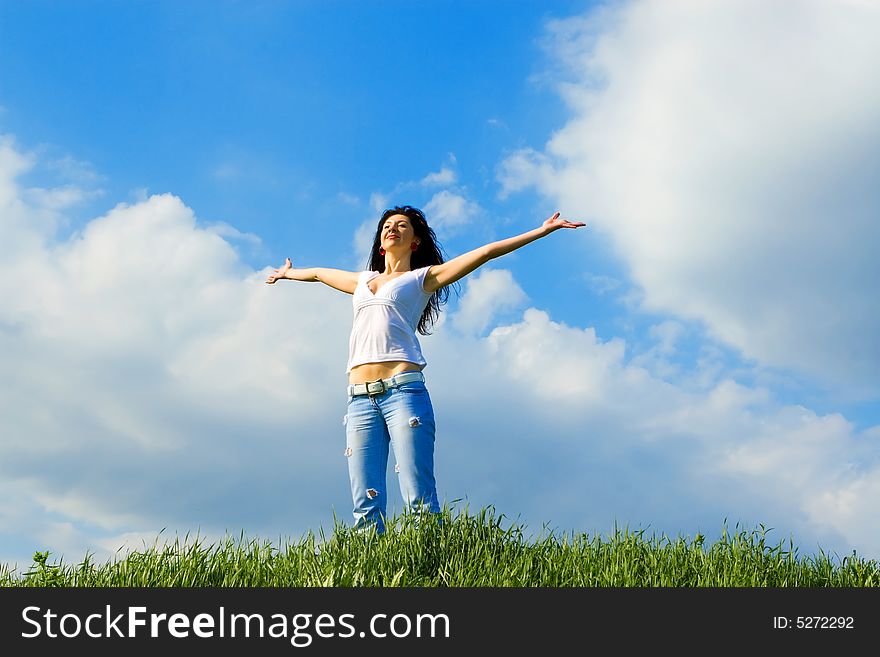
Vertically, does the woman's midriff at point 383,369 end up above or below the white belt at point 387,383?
above

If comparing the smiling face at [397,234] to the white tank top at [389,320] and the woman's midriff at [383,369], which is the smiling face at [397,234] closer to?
the white tank top at [389,320]

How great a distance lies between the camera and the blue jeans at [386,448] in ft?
20.8

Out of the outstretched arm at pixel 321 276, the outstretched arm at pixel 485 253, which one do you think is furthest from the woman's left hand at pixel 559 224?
the outstretched arm at pixel 321 276

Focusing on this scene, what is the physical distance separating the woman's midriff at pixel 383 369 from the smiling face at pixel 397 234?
1155 millimetres

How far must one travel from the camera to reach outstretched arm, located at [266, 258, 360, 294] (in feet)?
Answer: 24.8

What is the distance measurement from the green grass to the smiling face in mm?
2299

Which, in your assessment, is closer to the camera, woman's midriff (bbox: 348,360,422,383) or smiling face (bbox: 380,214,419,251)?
woman's midriff (bbox: 348,360,422,383)

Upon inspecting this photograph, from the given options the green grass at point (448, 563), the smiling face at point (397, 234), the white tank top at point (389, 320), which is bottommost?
the green grass at point (448, 563)

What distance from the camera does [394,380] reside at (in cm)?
651

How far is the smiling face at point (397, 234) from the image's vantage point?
7.29 meters

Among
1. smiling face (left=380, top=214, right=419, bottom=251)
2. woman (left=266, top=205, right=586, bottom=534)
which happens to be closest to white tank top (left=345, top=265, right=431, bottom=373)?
woman (left=266, top=205, right=586, bottom=534)

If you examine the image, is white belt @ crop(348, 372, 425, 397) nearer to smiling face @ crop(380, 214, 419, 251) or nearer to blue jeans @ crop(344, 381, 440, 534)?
blue jeans @ crop(344, 381, 440, 534)

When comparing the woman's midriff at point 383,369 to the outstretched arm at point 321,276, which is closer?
the woman's midriff at point 383,369

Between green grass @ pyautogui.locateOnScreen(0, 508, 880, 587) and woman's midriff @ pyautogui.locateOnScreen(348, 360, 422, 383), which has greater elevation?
woman's midriff @ pyautogui.locateOnScreen(348, 360, 422, 383)
